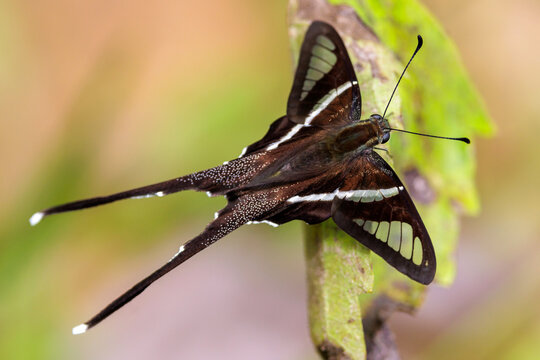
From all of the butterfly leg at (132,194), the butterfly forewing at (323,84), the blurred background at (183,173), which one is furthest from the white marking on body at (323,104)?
the blurred background at (183,173)

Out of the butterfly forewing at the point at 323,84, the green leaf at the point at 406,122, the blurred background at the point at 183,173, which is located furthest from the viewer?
the blurred background at the point at 183,173


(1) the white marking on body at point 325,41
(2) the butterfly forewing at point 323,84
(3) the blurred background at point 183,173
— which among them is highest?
(1) the white marking on body at point 325,41

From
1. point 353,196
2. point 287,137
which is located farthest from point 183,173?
point 353,196

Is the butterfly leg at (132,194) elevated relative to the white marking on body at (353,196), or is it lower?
lower

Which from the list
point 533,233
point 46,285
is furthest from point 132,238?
point 533,233

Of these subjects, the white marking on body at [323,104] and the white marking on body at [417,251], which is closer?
the white marking on body at [417,251]

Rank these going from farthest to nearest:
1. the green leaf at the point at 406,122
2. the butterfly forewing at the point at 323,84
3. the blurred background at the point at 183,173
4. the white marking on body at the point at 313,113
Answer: the blurred background at the point at 183,173 < the white marking on body at the point at 313,113 < the butterfly forewing at the point at 323,84 < the green leaf at the point at 406,122

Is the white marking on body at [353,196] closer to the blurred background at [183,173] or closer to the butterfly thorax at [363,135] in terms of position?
the butterfly thorax at [363,135]
